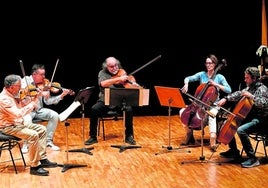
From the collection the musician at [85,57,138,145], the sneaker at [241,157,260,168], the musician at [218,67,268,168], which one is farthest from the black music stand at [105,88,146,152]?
the sneaker at [241,157,260,168]

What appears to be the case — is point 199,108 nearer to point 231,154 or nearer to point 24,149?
point 231,154

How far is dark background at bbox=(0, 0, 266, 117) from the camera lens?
26.7 ft

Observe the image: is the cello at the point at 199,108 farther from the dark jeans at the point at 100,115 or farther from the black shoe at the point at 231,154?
the dark jeans at the point at 100,115

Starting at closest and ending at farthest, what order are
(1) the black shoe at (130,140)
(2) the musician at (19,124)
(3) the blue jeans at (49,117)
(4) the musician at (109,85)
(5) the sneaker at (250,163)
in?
(2) the musician at (19,124) < (5) the sneaker at (250,163) < (3) the blue jeans at (49,117) < (4) the musician at (109,85) < (1) the black shoe at (130,140)

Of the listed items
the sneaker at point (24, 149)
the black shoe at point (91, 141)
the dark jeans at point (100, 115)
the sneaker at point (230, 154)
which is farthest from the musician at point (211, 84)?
the sneaker at point (24, 149)

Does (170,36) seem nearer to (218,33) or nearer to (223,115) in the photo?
(218,33)

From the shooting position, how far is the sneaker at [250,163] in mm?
5926

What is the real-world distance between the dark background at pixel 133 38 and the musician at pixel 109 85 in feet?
4.75

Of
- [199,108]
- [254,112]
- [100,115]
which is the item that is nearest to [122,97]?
[100,115]

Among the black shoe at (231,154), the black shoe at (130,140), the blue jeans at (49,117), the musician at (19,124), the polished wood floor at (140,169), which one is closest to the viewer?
the polished wood floor at (140,169)

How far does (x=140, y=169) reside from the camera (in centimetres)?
585

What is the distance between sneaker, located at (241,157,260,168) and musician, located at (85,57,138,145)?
67.4 inches

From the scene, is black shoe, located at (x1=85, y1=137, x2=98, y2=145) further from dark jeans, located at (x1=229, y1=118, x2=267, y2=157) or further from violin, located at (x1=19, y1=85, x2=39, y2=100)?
dark jeans, located at (x1=229, y1=118, x2=267, y2=157)

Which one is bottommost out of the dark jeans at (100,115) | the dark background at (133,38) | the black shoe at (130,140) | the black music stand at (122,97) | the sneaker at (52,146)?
the sneaker at (52,146)
